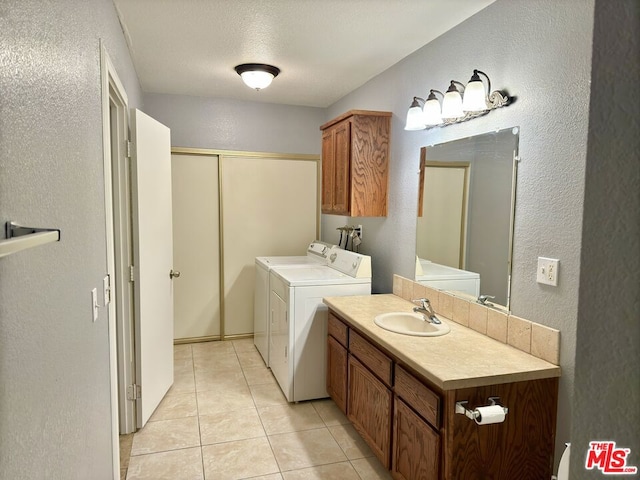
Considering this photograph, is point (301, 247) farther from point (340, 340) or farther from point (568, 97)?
point (568, 97)

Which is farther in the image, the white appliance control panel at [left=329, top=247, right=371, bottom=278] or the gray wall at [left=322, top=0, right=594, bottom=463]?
the white appliance control panel at [left=329, top=247, right=371, bottom=278]

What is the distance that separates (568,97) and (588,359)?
1533 mm

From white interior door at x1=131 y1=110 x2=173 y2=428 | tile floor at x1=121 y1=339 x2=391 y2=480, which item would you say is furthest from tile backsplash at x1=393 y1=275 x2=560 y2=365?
white interior door at x1=131 y1=110 x2=173 y2=428

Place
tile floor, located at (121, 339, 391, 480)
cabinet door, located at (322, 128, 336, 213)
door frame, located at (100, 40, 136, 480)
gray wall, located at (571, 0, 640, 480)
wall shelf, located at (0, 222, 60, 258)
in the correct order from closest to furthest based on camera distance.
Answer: gray wall, located at (571, 0, 640, 480)
wall shelf, located at (0, 222, 60, 258)
door frame, located at (100, 40, 136, 480)
tile floor, located at (121, 339, 391, 480)
cabinet door, located at (322, 128, 336, 213)

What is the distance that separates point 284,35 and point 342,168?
1035mm

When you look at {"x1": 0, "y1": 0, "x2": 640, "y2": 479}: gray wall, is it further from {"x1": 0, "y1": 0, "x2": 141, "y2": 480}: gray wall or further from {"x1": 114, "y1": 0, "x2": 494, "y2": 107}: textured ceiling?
{"x1": 114, "y1": 0, "x2": 494, "y2": 107}: textured ceiling

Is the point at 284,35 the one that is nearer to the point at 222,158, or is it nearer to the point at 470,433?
the point at 222,158

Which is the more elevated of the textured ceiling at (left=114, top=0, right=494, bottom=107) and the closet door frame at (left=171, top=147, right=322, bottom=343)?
the textured ceiling at (left=114, top=0, right=494, bottom=107)

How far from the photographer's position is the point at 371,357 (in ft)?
7.65

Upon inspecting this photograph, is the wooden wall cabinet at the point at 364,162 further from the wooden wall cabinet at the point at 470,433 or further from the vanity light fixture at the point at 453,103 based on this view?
the wooden wall cabinet at the point at 470,433

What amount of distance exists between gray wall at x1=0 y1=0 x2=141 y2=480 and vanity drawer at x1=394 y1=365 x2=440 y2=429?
4.15ft

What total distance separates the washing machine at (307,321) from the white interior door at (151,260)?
84 centimetres

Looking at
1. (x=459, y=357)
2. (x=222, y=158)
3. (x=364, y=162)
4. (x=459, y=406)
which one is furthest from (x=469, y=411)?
(x=222, y=158)

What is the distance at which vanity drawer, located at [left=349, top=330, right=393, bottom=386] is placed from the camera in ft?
7.06
